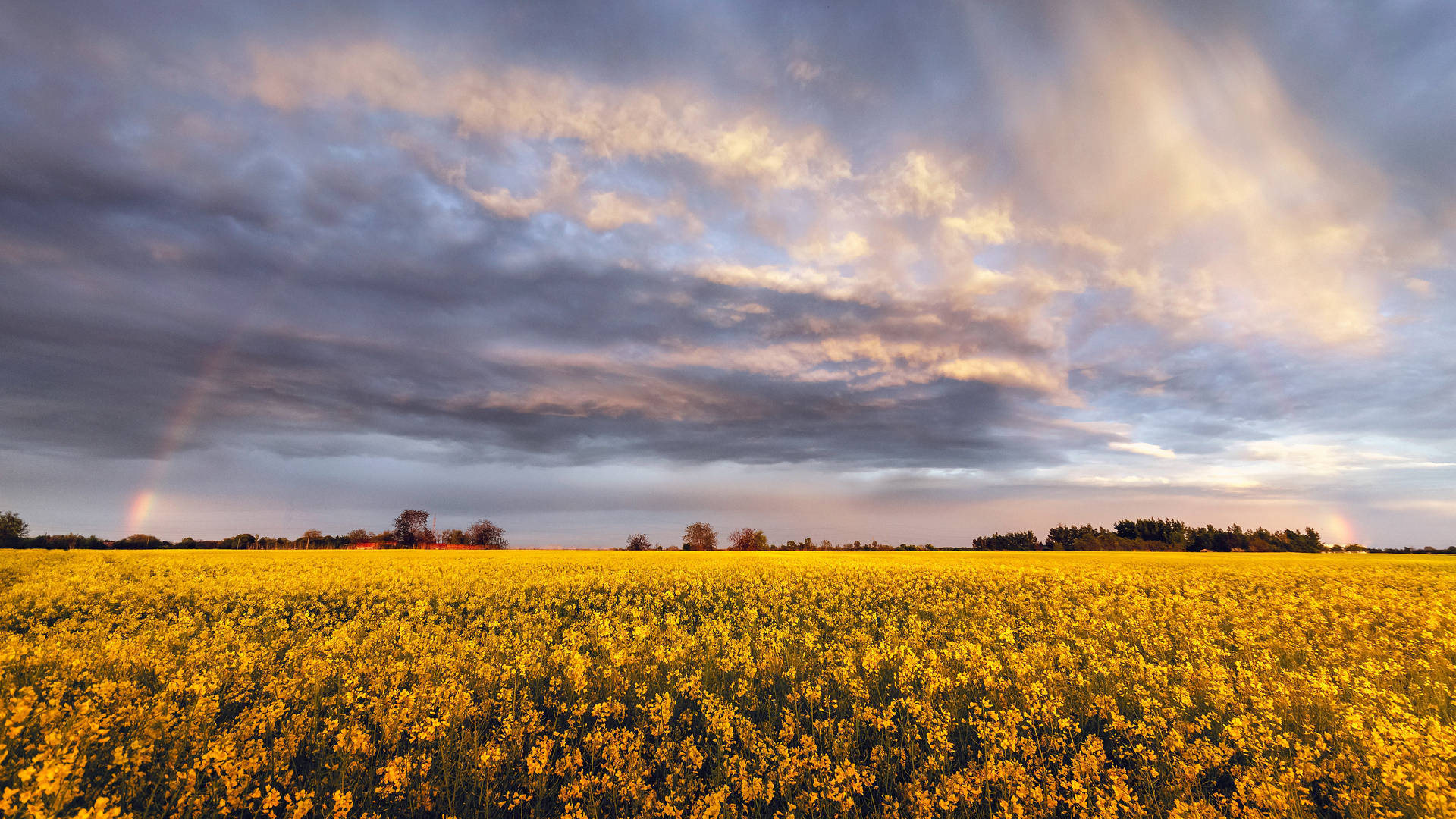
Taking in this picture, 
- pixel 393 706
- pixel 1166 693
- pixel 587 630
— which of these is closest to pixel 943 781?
pixel 1166 693

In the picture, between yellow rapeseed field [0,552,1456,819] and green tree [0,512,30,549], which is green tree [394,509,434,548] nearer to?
green tree [0,512,30,549]

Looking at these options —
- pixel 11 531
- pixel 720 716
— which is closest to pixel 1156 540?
pixel 720 716

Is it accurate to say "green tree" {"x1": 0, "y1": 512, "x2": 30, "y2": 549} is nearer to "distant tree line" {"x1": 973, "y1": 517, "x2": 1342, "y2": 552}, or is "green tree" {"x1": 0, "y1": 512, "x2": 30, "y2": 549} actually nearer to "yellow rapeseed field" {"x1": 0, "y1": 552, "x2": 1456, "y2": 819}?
"yellow rapeseed field" {"x1": 0, "y1": 552, "x2": 1456, "y2": 819}

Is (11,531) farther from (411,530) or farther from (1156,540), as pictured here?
(1156,540)

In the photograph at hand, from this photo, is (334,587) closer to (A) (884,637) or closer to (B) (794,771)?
(A) (884,637)

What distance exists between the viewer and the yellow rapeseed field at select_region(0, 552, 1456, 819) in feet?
18.9

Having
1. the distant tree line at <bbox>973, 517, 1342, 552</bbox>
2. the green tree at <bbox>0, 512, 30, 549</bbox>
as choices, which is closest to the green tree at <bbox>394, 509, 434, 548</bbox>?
the green tree at <bbox>0, 512, 30, 549</bbox>

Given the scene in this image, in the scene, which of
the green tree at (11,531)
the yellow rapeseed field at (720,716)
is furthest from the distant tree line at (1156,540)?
the green tree at (11,531)

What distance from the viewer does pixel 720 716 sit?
7.19 m

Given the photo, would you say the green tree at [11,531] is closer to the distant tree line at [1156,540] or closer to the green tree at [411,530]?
the green tree at [411,530]

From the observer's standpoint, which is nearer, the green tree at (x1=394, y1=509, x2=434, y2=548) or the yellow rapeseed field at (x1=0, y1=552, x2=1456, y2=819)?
the yellow rapeseed field at (x1=0, y1=552, x2=1456, y2=819)

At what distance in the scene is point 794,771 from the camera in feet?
19.6

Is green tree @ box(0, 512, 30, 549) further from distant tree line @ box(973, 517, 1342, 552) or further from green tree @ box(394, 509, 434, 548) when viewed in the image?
distant tree line @ box(973, 517, 1342, 552)

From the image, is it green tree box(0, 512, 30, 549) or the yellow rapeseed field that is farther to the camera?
green tree box(0, 512, 30, 549)
